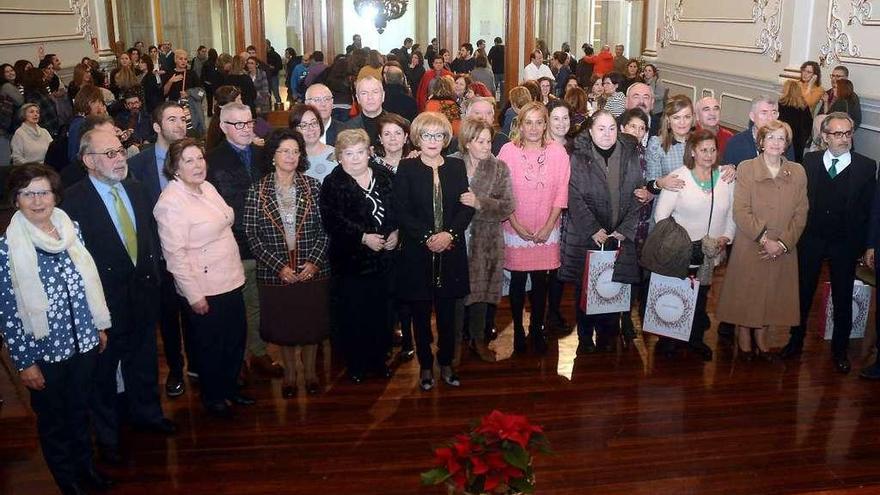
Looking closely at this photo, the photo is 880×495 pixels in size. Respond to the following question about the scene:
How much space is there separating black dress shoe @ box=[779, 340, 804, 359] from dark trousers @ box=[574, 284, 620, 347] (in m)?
0.99

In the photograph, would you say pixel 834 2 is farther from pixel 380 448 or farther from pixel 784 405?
pixel 380 448

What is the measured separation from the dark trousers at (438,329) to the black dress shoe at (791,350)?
79.5 inches

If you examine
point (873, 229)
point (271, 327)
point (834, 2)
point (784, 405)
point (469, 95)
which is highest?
point (834, 2)

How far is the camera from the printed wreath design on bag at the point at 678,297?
15.2ft

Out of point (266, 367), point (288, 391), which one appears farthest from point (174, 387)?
point (288, 391)

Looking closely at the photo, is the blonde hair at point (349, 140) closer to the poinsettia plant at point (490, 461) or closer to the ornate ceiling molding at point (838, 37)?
the poinsettia plant at point (490, 461)

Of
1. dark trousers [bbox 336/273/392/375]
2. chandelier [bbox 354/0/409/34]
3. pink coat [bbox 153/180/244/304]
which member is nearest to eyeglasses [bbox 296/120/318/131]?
pink coat [bbox 153/180/244/304]

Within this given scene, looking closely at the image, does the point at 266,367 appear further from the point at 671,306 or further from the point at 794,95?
the point at 794,95

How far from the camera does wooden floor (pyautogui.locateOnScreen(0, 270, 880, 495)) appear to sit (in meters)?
3.54

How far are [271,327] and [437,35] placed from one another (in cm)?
1511

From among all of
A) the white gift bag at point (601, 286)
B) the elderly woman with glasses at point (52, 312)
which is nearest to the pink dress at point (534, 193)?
the white gift bag at point (601, 286)

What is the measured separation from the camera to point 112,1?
559 inches

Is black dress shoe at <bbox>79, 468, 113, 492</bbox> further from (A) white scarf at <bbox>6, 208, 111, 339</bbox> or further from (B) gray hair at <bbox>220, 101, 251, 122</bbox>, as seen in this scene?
(B) gray hair at <bbox>220, 101, 251, 122</bbox>

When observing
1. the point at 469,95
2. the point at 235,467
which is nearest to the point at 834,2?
the point at 469,95
